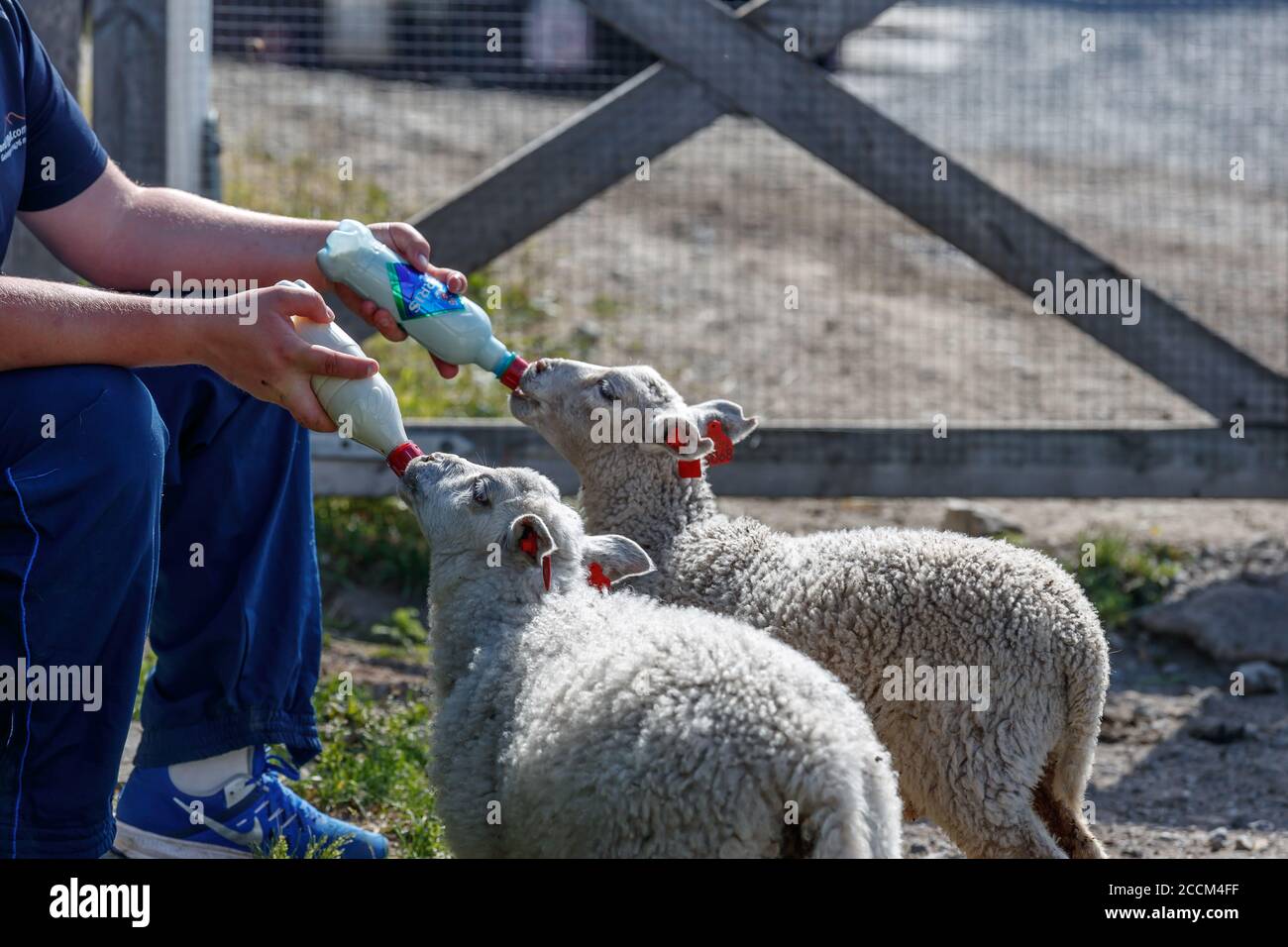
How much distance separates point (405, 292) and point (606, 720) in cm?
136

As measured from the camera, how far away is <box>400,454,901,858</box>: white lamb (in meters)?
2.45

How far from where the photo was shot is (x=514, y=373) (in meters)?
3.96

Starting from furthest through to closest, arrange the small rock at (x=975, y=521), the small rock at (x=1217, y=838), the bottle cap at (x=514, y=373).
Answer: the small rock at (x=975, y=521), the bottle cap at (x=514, y=373), the small rock at (x=1217, y=838)

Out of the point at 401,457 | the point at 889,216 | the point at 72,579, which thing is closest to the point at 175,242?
the point at 401,457

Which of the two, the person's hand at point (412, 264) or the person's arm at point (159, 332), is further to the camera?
the person's hand at point (412, 264)

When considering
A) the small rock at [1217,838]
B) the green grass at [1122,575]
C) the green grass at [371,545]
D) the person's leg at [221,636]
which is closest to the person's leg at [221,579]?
the person's leg at [221,636]

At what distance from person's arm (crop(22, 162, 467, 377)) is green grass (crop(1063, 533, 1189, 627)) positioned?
2.74 m

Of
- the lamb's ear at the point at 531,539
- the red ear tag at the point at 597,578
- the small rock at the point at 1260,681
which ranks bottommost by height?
the small rock at the point at 1260,681

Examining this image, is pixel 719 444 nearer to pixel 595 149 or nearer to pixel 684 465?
pixel 684 465

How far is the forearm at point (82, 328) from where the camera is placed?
274cm

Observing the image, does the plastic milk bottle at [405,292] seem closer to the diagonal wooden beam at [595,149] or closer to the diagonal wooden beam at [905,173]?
the diagonal wooden beam at [595,149]

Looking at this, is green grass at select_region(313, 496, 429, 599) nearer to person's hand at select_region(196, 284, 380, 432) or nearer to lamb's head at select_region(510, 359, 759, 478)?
lamb's head at select_region(510, 359, 759, 478)

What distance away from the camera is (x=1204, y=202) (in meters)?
11.8

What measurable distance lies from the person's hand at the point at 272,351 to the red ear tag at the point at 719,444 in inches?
51.9
